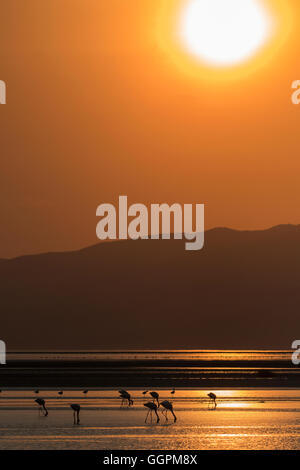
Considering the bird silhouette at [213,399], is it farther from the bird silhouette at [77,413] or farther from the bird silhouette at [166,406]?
the bird silhouette at [77,413]

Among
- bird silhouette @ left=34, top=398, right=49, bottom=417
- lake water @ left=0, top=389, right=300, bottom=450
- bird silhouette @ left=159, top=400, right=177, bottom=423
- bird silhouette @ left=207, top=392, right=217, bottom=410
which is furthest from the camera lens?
bird silhouette @ left=207, top=392, right=217, bottom=410

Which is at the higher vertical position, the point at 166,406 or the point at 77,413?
the point at 166,406

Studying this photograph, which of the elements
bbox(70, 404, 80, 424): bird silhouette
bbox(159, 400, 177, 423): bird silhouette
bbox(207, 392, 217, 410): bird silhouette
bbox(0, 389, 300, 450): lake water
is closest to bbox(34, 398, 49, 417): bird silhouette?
bbox(0, 389, 300, 450): lake water

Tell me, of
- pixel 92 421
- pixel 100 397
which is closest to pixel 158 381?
pixel 100 397

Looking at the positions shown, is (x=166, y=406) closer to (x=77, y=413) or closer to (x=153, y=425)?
(x=153, y=425)

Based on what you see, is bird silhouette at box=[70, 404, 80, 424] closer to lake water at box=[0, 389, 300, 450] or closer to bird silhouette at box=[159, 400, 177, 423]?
lake water at box=[0, 389, 300, 450]

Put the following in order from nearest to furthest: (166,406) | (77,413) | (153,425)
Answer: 1. (153,425)
2. (77,413)
3. (166,406)

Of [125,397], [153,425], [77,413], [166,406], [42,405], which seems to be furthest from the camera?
[125,397]

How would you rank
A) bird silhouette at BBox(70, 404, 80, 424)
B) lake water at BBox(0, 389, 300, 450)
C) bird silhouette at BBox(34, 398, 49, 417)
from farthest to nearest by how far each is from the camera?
bird silhouette at BBox(34, 398, 49, 417)
bird silhouette at BBox(70, 404, 80, 424)
lake water at BBox(0, 389, 300, 450)

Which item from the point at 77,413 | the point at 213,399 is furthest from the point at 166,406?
the point at 213,399
